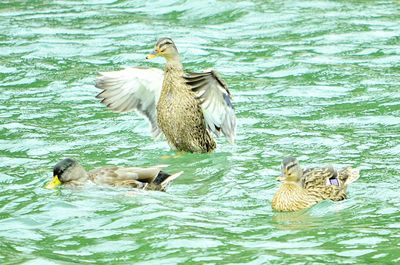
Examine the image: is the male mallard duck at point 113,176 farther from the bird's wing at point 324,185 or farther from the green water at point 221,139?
the bird's wing at point 324,185

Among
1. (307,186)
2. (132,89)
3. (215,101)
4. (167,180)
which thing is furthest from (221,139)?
(307,186)

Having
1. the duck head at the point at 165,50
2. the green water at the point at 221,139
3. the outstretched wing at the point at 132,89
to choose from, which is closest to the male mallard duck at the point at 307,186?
the green water at the point at 221,139

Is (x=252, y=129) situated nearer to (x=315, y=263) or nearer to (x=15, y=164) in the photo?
(x=15, y=164)

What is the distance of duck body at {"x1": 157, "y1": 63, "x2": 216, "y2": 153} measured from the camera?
48.1 ft

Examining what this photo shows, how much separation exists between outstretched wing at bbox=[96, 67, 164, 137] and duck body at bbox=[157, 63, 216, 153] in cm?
38

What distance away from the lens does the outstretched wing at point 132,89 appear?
15.0 meters

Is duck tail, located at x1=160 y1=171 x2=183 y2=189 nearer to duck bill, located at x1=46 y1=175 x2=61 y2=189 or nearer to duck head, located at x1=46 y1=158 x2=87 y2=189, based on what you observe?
duck head, located at x1=46 y1=158 x2=87 y2=189

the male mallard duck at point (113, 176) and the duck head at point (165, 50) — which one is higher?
the duck head at point (165, 50)

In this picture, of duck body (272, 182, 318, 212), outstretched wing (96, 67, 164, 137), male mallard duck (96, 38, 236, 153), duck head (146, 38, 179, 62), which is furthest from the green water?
duck head (146, 38, 179, 62)

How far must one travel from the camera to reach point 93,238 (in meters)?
10.9

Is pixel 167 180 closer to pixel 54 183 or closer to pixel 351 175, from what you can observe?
pixel 54 183

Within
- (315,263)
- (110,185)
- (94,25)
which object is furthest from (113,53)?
(315,263)

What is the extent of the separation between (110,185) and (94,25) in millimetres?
8241

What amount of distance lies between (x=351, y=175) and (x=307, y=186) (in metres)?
0.42
